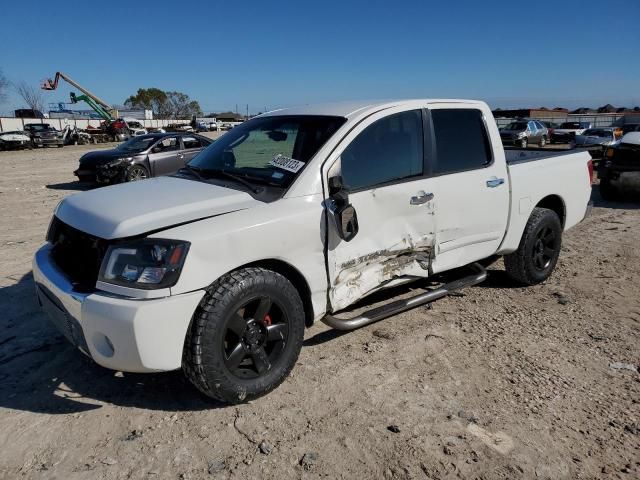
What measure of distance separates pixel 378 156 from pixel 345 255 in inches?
30.9

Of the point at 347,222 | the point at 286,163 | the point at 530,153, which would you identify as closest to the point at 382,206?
the point at 347,222

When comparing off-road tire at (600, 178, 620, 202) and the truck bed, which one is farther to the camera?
off-road tire at (600, 178, 620, 202)

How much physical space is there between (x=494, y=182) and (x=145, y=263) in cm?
298

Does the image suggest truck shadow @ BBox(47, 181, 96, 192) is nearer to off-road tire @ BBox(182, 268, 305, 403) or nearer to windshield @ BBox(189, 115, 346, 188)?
windshield @ BBox(189, 115, 346, 188)

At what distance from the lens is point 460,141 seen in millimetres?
4129

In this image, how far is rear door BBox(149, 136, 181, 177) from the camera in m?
12.3

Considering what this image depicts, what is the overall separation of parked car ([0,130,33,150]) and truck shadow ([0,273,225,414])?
32.6m

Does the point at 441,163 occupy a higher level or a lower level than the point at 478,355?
higher

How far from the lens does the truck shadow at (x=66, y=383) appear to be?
10.1ft

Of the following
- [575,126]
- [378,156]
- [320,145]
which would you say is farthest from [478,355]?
[575,126]

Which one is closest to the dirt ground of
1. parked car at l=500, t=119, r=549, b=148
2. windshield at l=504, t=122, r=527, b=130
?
parked car at l=500, t=119, r=549, b=148

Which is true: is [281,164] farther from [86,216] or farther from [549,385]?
[549,385]

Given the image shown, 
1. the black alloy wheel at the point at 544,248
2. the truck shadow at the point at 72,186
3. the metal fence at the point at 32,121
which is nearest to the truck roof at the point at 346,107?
the black alloy wheel at the point at 544,248

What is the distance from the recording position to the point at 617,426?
2809 mm
